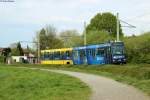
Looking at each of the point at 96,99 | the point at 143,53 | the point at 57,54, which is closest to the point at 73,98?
the point at 96,99

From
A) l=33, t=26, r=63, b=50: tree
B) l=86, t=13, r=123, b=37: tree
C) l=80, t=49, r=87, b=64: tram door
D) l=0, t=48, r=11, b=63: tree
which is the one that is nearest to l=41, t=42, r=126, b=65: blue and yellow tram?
l=80, t=49, r=87, b=64: tram door

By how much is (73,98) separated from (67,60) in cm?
4619

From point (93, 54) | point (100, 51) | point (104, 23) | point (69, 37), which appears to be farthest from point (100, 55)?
point (69, 37)

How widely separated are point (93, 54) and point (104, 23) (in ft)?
192

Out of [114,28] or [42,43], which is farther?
[42,43]

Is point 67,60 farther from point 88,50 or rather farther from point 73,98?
point 73,98

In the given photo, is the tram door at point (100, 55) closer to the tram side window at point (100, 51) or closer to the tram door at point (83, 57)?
the tram side window at point (100, 51)

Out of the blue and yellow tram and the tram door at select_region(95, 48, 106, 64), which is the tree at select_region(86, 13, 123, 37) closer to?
the blue and yellow tram

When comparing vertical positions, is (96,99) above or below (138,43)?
below

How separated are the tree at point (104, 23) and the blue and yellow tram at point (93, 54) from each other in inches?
1635

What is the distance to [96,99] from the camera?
1942 centimetres

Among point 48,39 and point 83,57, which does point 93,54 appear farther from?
point 48,39

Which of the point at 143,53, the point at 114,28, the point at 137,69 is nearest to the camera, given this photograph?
the point at 137,69

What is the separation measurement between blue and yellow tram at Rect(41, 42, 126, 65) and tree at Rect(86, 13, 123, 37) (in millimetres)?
41530
